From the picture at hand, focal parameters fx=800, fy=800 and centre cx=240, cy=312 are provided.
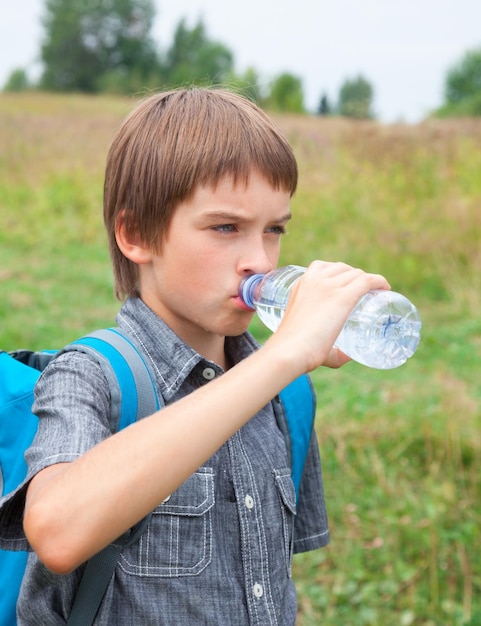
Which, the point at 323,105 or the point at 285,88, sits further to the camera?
the point at 285,88

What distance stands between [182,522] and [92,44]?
57150 millimetres

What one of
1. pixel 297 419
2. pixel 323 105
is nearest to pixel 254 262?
pixel 297 419

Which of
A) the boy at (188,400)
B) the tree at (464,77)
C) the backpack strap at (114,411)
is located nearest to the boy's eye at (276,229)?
the boy at (188,400)

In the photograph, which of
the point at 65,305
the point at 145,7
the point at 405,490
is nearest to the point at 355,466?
the point at 405,490

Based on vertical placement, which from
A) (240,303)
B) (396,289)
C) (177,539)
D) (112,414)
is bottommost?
(396,289)

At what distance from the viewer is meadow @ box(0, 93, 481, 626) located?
308 cm

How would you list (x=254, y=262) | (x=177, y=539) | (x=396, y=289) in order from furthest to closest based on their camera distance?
(x=396, y=289) → (x=254, y=262) → (x=177, y=539)

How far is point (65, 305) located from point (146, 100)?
15.9 ft

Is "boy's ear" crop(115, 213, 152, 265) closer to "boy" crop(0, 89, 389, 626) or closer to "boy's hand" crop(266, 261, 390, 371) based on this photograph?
"boy" crop(0, 89, 389, 626)

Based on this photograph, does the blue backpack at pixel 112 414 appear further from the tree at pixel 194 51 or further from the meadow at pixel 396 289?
the tree at pixel 194 51

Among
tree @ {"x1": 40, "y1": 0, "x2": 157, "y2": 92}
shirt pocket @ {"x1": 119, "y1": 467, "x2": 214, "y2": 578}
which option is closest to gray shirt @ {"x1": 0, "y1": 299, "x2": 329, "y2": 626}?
shirt pocket @ {"x1": 119, "y1": 467, "x2": 214, "y2": 578}

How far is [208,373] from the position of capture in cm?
153

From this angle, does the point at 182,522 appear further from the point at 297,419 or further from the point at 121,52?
the point at 121,52

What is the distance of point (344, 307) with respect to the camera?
119 centimetres
